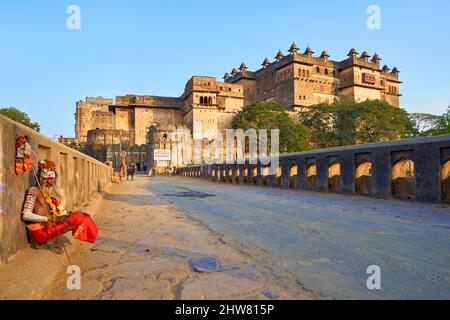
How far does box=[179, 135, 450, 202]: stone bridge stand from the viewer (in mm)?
9938

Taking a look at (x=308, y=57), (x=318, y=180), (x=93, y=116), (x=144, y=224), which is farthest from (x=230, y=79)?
(x=144, y=224)

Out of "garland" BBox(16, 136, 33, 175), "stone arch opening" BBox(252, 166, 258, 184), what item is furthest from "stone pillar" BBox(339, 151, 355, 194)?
"garland" BBox(16, 136, 33, 175)

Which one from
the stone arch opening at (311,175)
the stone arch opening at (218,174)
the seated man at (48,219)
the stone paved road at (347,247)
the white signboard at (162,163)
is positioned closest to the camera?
the stone paved road at (347,247)

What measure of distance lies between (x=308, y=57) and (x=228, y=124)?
22.1 m

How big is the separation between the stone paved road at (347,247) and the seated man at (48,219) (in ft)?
6.63

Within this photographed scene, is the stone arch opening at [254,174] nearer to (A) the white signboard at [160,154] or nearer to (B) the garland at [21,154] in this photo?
(B) the garland at [21,154]

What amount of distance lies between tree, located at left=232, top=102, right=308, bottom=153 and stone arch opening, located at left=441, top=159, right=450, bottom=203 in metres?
40.2

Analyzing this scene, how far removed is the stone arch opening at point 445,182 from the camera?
9719mm

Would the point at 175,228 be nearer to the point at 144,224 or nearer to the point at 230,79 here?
the point at 144,224

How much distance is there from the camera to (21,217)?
144 inches

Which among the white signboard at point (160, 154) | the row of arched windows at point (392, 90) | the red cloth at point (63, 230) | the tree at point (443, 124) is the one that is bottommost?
the red cloth at point (63, 230)

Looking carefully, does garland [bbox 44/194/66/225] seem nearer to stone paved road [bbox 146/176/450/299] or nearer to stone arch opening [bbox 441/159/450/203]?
stone paved road [bbox 146/176/450/299]

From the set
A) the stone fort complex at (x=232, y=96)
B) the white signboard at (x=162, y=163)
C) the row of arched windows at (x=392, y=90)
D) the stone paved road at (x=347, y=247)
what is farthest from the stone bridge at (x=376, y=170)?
the row of arched windows at (x=392, y=90)

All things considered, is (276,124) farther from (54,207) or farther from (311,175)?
(54,207)
